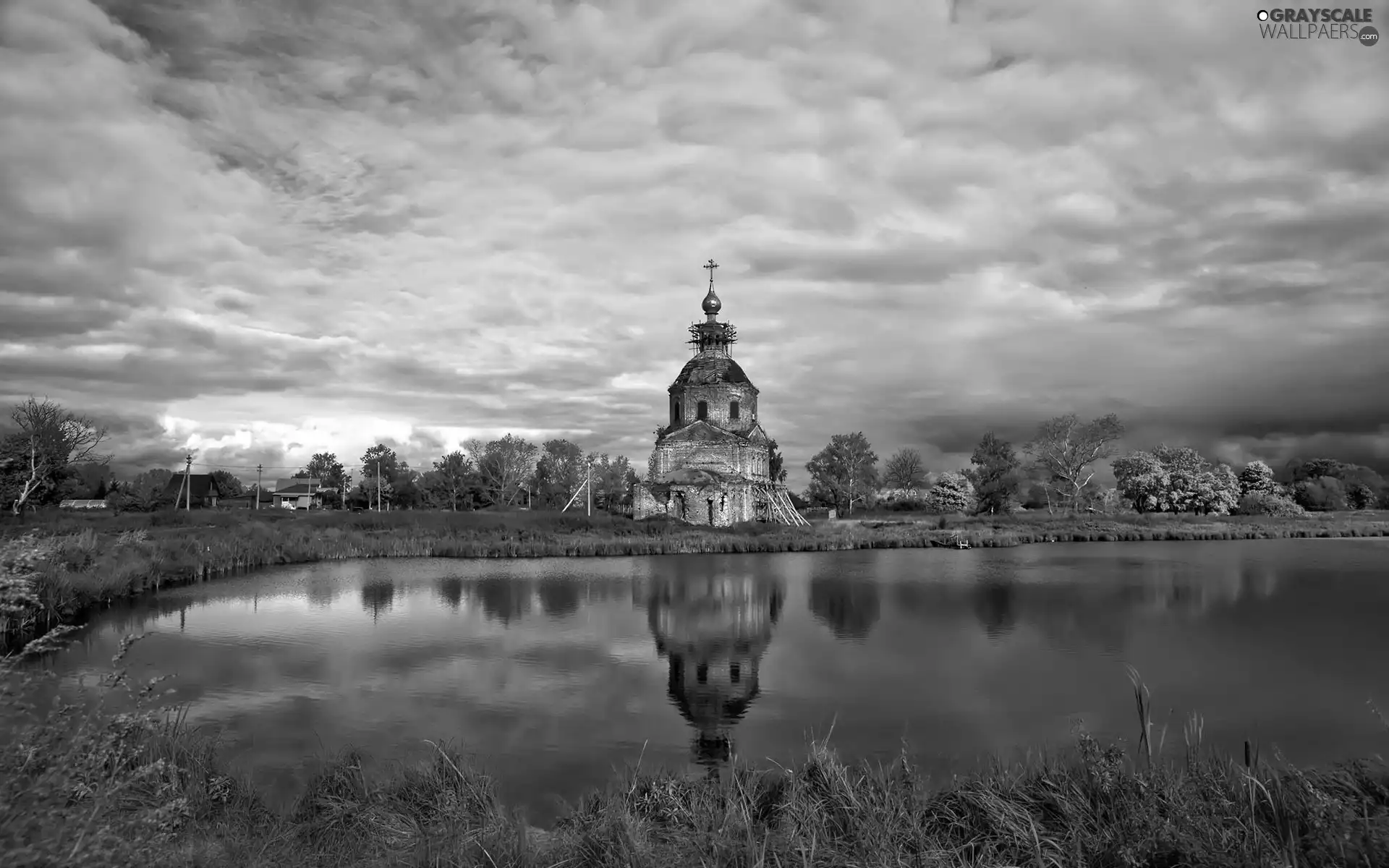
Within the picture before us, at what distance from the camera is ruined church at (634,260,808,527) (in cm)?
4841

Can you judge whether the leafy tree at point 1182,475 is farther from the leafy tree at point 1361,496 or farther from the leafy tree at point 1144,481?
the leafy tree at point 1361,496

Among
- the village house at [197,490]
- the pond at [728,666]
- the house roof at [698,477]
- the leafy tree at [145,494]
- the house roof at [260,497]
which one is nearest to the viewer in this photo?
the pond at [728,666]

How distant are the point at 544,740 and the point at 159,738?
3820 millimetres

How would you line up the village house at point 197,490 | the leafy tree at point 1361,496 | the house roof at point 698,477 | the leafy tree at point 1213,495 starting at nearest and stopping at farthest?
the house roof at point 698,477 < the leafy tree at point 1213,495 < the village house at point 197,490 < the leafy tree at point 1361,496

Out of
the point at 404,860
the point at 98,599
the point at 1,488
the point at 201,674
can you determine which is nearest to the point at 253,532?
the point at 1,488

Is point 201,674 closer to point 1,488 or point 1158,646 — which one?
point 1158,646

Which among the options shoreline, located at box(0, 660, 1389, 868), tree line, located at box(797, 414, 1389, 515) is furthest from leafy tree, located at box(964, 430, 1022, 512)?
shoreline, located at box(0, 660, 1389, 868)

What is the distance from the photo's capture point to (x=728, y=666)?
13.1 metres

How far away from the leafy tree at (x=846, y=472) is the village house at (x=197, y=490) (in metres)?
61.9

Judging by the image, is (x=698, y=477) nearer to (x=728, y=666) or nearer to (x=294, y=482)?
(x=728, y=666)

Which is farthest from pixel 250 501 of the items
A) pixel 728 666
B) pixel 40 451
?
pixel 728 666

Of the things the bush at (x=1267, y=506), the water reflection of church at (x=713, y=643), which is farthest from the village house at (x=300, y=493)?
the bush at (x=1267, y=506)

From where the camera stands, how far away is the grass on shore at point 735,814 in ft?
14.6

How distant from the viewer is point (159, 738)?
6809 millimetres
